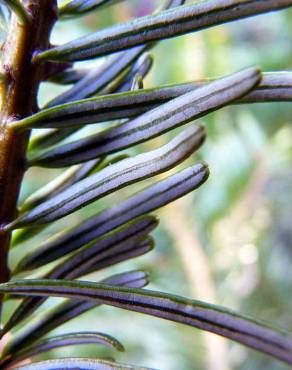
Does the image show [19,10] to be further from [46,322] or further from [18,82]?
[46,322]

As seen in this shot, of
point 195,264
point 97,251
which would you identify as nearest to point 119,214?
point 97,251

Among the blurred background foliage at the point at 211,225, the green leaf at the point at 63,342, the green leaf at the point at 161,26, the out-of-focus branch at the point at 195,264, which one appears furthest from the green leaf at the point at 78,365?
the out-of-focus branch at the point at 195,264

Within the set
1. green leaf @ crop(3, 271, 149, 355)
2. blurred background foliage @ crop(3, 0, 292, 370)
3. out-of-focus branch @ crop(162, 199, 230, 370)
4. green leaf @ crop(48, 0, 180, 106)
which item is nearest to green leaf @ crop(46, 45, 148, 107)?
green leaf @ crop(48, 0, 180, 106)

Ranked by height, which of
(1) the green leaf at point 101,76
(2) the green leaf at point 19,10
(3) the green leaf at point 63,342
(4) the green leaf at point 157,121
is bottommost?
(3) the green leaf at point 63,342

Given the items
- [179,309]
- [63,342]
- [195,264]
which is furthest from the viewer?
[195,264]

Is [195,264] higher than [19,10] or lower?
higher

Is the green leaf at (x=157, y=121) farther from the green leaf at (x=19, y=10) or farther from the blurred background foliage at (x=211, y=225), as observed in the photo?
the blurred background foliage at (x=211, y=225)

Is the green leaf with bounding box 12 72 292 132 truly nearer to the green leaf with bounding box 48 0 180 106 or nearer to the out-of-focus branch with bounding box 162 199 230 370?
the green leaf with bounding box 48 0 180 106
